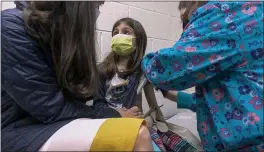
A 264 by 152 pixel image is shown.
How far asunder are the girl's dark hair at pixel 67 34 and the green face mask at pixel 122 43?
0.43 meters

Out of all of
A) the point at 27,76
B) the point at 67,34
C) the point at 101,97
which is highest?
the point at 67,34

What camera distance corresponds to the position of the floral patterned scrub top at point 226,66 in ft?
2.67

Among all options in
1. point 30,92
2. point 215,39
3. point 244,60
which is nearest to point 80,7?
point 30,92

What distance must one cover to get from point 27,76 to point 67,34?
182 millimetres

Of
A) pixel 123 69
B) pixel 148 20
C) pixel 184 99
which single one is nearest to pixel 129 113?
pixel 184 99

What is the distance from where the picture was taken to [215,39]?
0.84 metres

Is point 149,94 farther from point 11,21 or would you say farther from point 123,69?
point 11,21

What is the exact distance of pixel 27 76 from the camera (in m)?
0.77

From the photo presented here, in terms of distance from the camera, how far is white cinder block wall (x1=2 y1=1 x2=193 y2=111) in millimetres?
1436

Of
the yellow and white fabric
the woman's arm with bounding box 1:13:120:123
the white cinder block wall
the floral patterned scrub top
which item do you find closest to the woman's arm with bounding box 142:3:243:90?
the floral patterned scrub top

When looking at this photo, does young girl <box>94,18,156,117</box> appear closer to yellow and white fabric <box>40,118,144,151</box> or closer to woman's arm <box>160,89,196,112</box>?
woman's arm <box>160,89,196,112</box>

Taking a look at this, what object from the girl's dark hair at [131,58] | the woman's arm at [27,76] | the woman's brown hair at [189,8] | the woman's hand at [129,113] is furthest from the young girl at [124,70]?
the woman's arm at [27,76]

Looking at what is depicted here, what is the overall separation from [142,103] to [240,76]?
2.30ft

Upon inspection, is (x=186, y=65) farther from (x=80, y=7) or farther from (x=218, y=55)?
(x=80, y=7)
